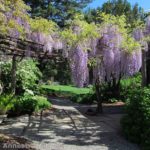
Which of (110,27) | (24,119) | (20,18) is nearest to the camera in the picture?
(20,18)

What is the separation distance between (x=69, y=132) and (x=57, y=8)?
2628 cm

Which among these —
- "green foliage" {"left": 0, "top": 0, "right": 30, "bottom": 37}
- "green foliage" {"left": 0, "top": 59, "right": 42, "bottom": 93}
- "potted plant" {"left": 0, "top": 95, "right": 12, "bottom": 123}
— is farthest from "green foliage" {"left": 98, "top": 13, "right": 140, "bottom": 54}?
"green foliage" {"left": 0, "top": 59, "right": 42, "bottom": 93}

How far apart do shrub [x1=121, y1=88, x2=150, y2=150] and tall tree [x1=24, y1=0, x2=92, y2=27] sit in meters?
23.9

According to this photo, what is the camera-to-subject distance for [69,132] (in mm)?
10984

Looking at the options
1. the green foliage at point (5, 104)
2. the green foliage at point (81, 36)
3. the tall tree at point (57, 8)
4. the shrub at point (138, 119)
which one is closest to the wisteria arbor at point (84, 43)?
the green foliage at point (81, 36)

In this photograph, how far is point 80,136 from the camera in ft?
34.2

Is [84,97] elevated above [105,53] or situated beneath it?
situated beneath

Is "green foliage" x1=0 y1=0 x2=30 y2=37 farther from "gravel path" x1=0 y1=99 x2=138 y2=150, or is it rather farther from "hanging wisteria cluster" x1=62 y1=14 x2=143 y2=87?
"gravel path" x1=0 y1=99 x2=138 y2=150

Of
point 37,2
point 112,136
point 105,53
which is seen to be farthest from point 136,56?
point 37,2

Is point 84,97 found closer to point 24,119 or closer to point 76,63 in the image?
point 24,119

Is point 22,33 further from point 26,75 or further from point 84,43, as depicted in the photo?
point 26,75

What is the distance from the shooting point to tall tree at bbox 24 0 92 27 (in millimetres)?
34188

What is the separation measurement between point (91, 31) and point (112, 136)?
2907 mm

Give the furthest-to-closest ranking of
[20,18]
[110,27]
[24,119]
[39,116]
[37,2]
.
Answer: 1. [37,2]
2. [39,116]
3. [24,119]
4. [110,27]
5. [20,18]
